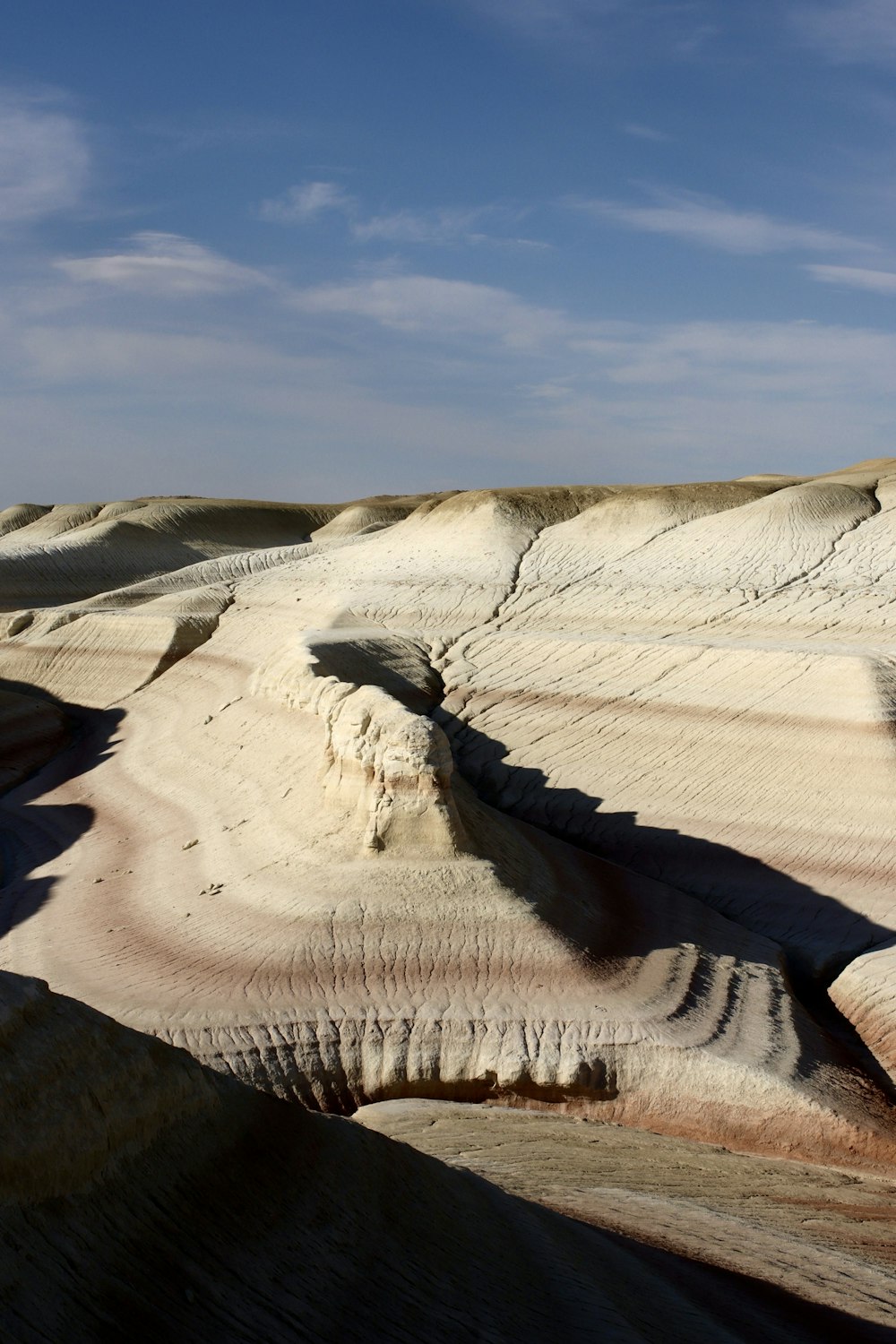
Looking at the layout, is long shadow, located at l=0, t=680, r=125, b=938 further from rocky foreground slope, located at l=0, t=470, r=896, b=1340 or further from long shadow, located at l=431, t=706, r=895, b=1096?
long shadow, located at l=431, t=706, r=895, b=1096

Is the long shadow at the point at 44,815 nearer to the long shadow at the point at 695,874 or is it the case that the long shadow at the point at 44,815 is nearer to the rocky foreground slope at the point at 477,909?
the rocky foreground slope at the point at 477,909

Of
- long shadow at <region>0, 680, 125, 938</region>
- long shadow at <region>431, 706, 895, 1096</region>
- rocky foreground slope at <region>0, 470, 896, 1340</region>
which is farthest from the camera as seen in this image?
long shadow at <region>0, 680, 125, 938</region>

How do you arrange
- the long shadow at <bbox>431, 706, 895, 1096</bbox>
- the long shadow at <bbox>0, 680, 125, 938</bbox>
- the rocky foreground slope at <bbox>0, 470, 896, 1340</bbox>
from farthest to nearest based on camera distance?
the long shadow at <bbox>0, 680, 125, 938</bbox>
the long shadow at <bbox>431, 706, 895, 1096</bbox>
the rocky foreground slope at <bbox>0, 470, 896, 1340</bbox>

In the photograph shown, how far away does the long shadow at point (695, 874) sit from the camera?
10961mm

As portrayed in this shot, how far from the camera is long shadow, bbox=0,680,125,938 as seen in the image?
12391mm

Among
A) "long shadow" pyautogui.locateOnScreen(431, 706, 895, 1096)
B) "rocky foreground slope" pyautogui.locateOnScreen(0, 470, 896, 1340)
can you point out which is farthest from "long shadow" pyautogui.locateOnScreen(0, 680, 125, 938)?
"long shadow" pyautogui.locateOnScreen(431, 706, 895, 1096)

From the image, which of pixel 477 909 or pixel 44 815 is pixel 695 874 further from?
pixel 44 815

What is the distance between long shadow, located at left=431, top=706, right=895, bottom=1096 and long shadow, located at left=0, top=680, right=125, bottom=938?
16.8 ft

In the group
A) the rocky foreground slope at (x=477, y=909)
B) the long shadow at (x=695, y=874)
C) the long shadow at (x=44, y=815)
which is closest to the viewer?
the rocky foreground slope at (x=477, y=909)

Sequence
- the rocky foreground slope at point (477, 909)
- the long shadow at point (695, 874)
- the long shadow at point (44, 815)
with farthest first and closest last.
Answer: the long shadow at point (44, 815) < the long shadow at point (695, 874) < the rocky foreground slope at point (477, 909)

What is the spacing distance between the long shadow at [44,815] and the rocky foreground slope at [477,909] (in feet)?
0.29

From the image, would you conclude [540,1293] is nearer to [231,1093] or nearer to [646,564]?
[231,1093]

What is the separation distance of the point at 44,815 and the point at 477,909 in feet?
25.9

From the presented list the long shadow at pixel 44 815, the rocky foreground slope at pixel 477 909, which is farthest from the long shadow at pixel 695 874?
the long shadow at pixel 44 815
